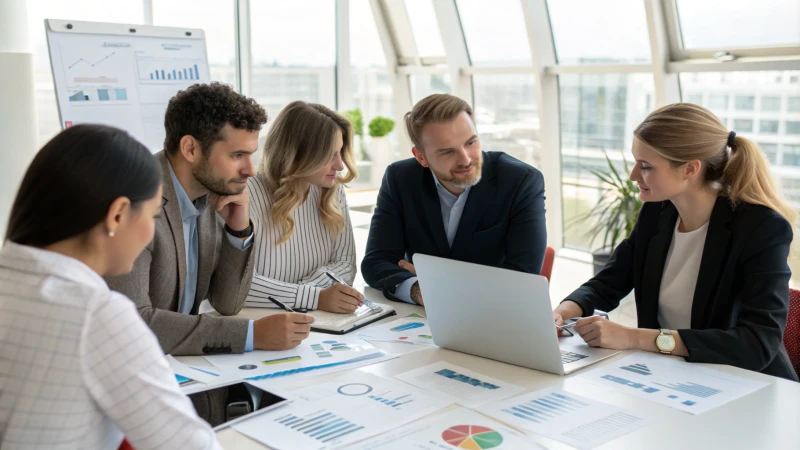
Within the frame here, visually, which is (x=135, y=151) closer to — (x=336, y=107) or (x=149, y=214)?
(x=149, y=214)

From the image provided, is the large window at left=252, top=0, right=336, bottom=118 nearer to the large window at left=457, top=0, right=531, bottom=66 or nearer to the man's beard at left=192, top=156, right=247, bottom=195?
the large window at left=457, top=0, right=531, bottom=66

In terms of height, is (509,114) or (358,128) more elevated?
(509,114)

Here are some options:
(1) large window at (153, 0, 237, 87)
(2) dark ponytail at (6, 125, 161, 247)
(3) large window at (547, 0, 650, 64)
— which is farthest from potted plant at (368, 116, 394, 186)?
(2) dark ponytail at (6, 125, 161, 247)

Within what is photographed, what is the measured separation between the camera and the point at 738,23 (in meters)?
4.87

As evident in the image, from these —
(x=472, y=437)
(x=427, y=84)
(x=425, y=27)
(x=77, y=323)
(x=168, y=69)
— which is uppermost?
(x=425, y=27)

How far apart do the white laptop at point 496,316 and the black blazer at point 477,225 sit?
63cm

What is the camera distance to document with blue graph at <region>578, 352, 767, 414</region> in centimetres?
170

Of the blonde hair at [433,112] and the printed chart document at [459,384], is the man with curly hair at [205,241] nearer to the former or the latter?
the printed chart document at [459,384]

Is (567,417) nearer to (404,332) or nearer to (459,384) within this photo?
(459,384)

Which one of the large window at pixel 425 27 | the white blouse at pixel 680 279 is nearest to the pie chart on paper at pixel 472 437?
the white blouse at pixel 680 279

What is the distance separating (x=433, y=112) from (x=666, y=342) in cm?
120

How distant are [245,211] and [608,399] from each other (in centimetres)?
126

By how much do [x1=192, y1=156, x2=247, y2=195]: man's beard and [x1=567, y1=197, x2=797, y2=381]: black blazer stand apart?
1115 millimetres

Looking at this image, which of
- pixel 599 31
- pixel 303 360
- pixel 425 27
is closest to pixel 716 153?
pixel 303 360
